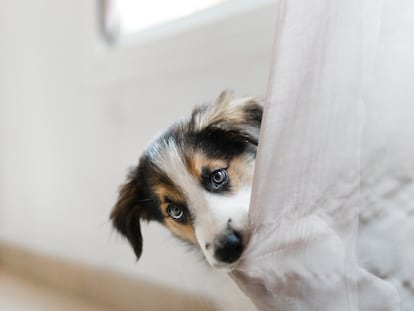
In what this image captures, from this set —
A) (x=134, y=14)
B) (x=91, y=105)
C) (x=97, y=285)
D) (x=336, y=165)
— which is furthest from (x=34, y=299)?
(x=336, y=165)

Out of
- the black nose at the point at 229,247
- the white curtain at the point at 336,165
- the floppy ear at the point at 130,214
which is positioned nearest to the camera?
the white curtain at the point at 336,165

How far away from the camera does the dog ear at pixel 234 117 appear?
38.0 inches

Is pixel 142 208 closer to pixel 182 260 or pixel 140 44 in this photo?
pixel 182 260

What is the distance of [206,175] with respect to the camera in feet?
3.12

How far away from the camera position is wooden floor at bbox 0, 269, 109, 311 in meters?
1.68

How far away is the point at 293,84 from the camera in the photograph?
2.17ft

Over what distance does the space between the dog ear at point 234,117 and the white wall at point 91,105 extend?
0.27 meters

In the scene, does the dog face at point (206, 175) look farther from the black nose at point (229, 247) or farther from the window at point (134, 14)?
the window at point (134, 14)

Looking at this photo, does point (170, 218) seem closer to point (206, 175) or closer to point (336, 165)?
point (206, 175)

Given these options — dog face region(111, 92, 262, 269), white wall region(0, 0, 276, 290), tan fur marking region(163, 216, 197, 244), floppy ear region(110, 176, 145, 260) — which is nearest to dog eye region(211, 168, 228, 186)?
dog face region(111, 92, 262, 269)

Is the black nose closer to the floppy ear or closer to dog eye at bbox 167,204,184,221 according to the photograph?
dog eye at bbox 167,204,184,221

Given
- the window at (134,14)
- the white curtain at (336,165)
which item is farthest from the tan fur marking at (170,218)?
the window at (134,14)

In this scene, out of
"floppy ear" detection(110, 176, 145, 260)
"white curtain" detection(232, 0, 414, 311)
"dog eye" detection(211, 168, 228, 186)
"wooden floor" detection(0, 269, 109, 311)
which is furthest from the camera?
"wooden floor" detection(0, 269, 109, 311)

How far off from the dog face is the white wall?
0.29 metres
